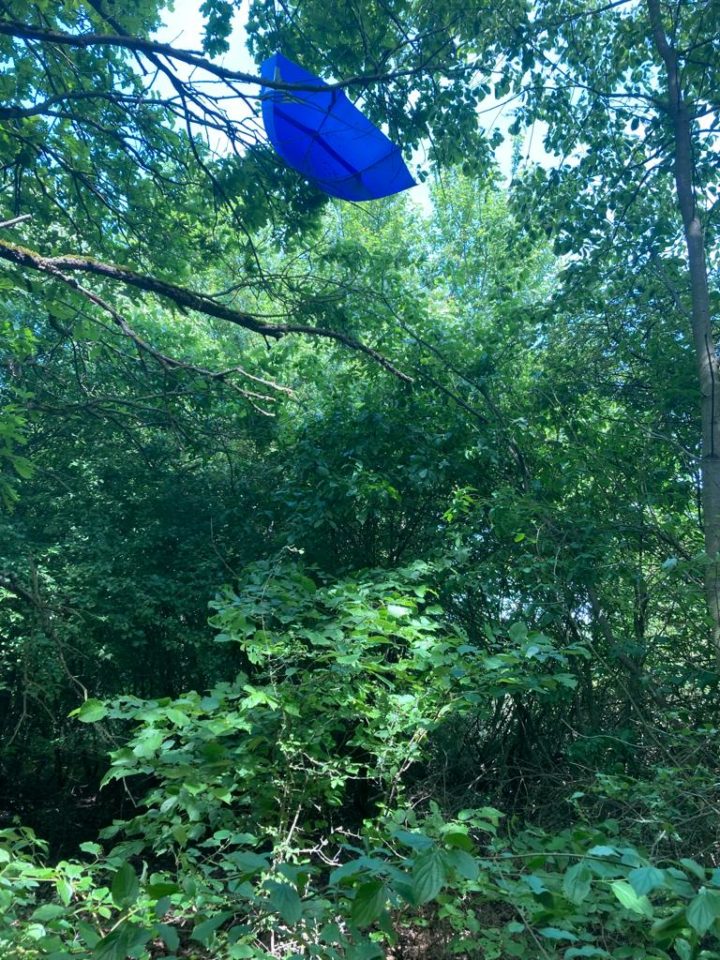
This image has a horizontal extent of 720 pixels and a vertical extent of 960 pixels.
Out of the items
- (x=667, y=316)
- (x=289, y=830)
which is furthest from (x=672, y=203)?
(x=289, y=830)

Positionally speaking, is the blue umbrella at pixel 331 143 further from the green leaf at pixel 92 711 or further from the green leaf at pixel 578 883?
the green leaf at pixel 578 883

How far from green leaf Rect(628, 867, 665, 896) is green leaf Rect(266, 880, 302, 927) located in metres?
0.83

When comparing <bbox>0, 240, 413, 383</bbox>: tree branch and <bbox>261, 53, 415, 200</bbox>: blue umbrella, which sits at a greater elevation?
<bbox>261, 53, 415, 200</bbox>: blue umbrella

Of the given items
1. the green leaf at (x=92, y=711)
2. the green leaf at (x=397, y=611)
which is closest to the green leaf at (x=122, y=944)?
the green leaf at (x=92, y=711)

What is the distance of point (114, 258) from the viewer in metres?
6.86

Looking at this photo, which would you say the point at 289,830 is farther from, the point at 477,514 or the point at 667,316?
the point at 667,316

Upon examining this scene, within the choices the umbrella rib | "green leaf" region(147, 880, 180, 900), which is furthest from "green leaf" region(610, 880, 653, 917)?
the umbrella rib

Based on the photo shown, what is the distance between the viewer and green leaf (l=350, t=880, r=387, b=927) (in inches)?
79.7

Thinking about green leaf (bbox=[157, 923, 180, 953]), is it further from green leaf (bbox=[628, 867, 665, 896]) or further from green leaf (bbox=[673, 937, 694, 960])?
green leaf (bbox=[673, 937, 694, 960])

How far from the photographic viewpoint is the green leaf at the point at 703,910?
71.2 inches

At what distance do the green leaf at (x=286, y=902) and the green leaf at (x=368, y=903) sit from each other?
0.15 meters

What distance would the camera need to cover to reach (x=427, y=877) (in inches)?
78.8

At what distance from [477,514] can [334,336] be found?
1.71 metres

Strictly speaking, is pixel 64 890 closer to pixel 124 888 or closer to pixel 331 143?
pixel 124 888
